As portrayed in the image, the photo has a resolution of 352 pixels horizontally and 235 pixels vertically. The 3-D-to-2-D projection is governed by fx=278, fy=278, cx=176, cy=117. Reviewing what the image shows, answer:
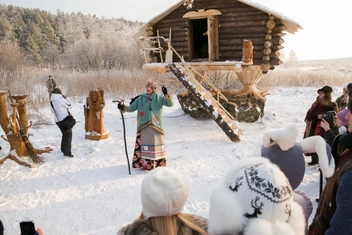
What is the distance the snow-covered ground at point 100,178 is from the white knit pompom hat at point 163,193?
106 cm

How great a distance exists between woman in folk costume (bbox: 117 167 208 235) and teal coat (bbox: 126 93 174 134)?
3.70 metres

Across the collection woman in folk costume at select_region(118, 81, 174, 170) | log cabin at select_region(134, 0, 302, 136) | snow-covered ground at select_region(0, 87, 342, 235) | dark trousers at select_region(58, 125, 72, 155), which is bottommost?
snow-covered ground at select_region(0, 87, 342, 235)

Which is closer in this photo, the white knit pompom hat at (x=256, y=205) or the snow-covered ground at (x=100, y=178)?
the white knit pompom hat at (x=256, y=205)

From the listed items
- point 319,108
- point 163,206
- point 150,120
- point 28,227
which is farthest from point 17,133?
point 319,108

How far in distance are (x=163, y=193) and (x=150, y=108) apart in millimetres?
3857

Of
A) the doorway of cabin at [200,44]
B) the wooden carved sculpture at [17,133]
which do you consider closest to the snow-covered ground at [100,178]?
the wooden carved sculpture at [17,133]

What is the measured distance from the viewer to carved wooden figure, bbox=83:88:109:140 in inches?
302

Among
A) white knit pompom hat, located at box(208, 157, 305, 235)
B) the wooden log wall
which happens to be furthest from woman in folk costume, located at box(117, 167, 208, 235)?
the wooden log wall

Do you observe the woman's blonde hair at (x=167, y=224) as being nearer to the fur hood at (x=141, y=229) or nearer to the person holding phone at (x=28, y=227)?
the fur hood at (x=141, y=229)

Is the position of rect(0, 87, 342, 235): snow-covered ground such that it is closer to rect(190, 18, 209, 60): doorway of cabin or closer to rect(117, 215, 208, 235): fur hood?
rect(117, 215, 208, 235): fur hood

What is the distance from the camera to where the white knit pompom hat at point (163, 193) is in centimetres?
147

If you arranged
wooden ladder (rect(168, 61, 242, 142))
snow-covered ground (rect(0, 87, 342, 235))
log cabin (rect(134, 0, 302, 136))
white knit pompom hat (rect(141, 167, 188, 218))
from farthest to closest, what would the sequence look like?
log cabin (rect(134, 0, 302, 136)) < wooden ladder (rect(168, 61, 242, 142)) < snow-covered ground (rect(0, 87, 342, 235)) < white knit pompom hat (rect(141, 167, 188, 218))

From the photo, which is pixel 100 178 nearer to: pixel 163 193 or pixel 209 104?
pixel 209 104

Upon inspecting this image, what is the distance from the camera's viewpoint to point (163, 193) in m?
1.47
